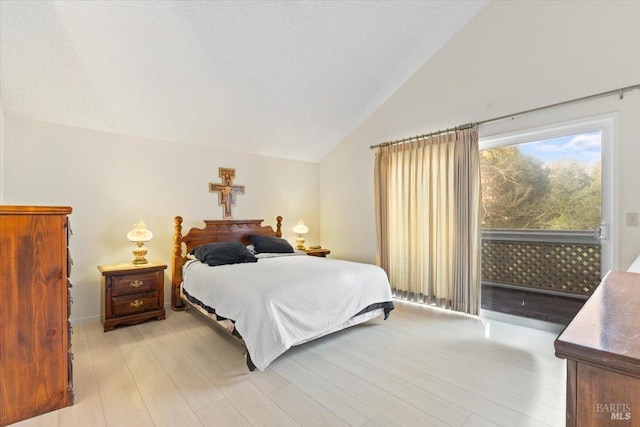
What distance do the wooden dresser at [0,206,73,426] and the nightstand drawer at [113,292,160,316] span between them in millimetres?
1287

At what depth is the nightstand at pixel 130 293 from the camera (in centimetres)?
303

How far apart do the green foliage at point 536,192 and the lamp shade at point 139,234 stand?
12.4 ft

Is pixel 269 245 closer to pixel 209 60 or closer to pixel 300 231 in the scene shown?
pixel 300 231

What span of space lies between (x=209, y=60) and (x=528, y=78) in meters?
3.16

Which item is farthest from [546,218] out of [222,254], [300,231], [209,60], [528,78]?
[209,60]

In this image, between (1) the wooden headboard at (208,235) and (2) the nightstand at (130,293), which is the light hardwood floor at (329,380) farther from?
(1) the wooden headboard at (208,235)

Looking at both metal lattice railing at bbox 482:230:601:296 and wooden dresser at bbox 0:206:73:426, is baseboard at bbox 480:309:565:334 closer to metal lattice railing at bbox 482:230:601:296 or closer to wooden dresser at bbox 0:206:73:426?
metal lattice railing at bbox 482:230:601:296

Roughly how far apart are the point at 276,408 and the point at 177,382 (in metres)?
0.77

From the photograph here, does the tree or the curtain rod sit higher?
the curtain rod

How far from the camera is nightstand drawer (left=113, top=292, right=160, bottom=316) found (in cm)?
307

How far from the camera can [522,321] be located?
10.2ft

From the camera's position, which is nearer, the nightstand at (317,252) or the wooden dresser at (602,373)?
the wooden dresser at (602,373)

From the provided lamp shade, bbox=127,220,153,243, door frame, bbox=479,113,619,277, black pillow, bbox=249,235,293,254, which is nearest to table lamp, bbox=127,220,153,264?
lamp shade, bbox=127,220,153,243

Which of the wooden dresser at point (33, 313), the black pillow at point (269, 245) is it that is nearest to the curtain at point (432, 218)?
the black pillow at point (269, 245)
